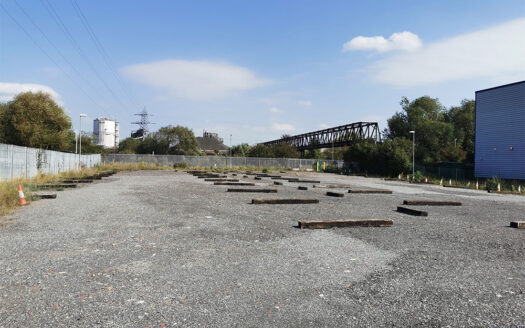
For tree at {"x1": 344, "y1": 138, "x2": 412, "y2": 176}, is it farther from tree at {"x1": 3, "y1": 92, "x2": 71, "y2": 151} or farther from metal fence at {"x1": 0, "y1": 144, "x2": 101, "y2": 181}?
tree at {"x1": 3, "y1": 92, "x2": 71, "y2": 151}

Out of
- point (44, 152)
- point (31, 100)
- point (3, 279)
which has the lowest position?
point (3, 279)

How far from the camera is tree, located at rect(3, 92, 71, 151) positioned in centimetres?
3584

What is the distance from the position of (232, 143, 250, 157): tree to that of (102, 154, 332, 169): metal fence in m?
17.7

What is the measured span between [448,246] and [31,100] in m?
41.6

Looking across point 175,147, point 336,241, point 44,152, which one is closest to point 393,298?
point 336,241

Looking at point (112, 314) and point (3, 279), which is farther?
point (3, 279)

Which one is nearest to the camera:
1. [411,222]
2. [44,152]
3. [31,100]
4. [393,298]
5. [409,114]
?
[393,298]

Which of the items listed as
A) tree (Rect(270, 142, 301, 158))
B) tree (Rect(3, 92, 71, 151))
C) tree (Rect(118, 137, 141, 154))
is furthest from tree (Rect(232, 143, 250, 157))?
tree (Rect(3, 92, 71, 151))

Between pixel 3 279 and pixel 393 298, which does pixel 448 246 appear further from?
pixel 3 279

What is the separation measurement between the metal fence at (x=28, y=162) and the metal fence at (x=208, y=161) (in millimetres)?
20382

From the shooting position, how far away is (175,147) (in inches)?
2977

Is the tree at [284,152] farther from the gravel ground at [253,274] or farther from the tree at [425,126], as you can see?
the gravel ground at [253,274]

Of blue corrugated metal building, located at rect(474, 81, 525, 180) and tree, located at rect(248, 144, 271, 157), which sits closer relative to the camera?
blue corrugated metal building, located at rect(474, 81, 525, 180)

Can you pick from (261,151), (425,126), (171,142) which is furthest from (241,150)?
(425,126)
